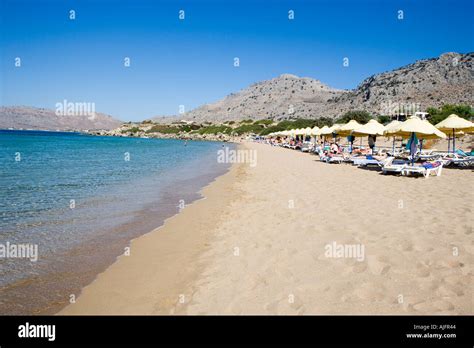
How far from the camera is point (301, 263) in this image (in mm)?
4250

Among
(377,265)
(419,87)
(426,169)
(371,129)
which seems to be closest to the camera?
(377,265)

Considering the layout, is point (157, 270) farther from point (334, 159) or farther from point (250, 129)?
point (250, 129)

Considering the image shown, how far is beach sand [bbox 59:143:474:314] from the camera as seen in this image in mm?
3303

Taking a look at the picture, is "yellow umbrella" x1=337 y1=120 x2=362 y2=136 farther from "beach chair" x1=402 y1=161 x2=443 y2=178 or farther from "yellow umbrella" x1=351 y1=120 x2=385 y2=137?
"beach chair" x1=402 y1=161 x2=443 y2=178

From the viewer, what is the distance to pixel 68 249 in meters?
5.48

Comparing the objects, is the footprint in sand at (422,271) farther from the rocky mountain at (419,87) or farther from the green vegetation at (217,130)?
the green vegetation at (217,130)

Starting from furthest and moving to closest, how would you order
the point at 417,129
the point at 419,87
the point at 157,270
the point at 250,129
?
the point at 250,129 < the point at 419,87 < the point at 417,129 < the point at 157,270

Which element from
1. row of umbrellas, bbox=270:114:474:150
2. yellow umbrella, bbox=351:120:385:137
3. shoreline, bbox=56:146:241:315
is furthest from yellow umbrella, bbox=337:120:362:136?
shoreline, bbox=56:146:241:315

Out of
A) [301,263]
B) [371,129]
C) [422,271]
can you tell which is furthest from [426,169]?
[301,263]

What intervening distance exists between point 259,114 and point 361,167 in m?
115

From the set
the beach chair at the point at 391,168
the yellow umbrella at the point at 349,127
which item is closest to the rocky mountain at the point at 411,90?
the yellow umbrella at the point at 349,127
